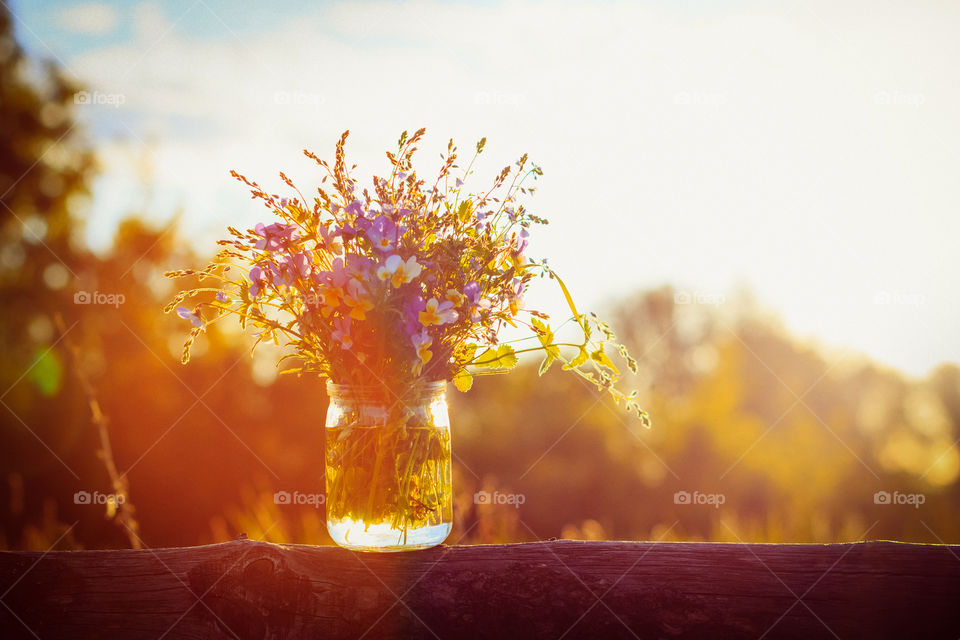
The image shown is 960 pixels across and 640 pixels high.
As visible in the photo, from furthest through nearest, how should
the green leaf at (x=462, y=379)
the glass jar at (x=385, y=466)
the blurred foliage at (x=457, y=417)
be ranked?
the blurred foliage at (x=457, y=417) < the green leaf at (x=462, y=379) < the glass jar at (x=385, y=466)

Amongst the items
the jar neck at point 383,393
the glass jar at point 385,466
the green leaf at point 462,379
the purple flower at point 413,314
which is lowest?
the glass jar at point 385,466

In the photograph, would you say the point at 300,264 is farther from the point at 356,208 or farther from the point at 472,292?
the point at 472,292

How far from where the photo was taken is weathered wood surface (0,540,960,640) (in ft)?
7.16

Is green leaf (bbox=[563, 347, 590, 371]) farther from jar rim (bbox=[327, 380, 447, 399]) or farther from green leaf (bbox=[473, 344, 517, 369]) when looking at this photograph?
jar rim (bbox=[327, 380, 447, 399])

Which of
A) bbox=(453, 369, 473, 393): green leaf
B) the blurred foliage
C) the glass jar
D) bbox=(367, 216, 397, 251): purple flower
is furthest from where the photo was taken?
the blurred foliage

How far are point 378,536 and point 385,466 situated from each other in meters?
0.23

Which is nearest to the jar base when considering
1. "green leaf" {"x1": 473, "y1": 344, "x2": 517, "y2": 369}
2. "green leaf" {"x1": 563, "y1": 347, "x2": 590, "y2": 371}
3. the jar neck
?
the jar neck

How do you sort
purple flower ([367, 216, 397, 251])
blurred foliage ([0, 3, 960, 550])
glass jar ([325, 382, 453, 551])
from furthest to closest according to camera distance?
1. blurred foliage ([0, 3, 960, 550])
2. glass jar ([325, 382, 453, 551])
3. purple flower ([367, 216, 397, 251])

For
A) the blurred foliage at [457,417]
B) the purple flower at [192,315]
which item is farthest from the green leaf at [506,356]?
the blurred foliage at [457,417]

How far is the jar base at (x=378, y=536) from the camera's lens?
87.2 inches

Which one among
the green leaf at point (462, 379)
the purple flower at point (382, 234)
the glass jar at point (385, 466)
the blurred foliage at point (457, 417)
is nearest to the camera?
the purple flower at point (382, 234)

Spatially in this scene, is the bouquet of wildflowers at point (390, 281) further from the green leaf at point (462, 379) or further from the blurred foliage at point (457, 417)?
the blurred foliage at point (457, 417)

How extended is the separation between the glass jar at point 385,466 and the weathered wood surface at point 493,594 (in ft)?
0.36

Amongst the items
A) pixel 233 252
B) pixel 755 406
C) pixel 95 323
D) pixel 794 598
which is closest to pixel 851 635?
pixel 794 598
